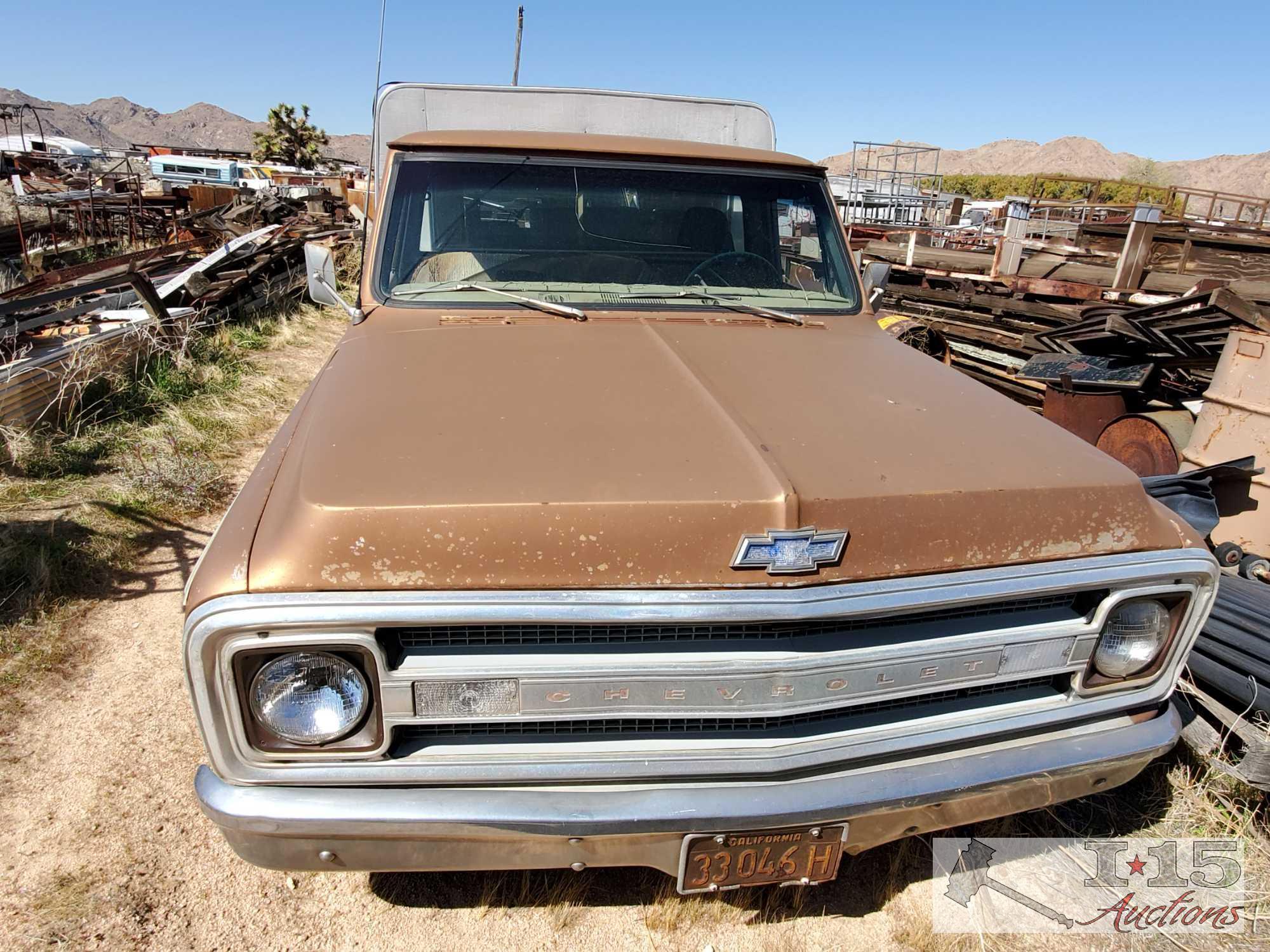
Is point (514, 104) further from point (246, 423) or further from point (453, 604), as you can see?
point (453, 604)

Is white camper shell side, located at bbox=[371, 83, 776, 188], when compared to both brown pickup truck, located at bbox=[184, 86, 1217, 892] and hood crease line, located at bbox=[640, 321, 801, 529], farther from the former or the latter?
brown pickup truck, located at bbox=[184, 86, 1217, 892]

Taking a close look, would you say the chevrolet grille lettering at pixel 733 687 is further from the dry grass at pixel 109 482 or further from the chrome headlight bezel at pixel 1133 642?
the dry grass at pixel 109 482

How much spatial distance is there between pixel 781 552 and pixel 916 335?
4317 millimetres

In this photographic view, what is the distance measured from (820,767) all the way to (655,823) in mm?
409

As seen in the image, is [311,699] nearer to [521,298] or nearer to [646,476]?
[646,476]

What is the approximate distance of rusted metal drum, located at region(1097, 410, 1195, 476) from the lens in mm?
4691

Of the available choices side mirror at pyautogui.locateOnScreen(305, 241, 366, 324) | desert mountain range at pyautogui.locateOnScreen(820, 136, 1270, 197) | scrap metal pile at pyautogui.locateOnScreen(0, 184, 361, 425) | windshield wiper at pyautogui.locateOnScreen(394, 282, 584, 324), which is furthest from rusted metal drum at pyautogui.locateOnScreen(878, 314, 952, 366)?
desert mountain range at pyautogui.locateOnScreen(820, 136, 1270, 197)

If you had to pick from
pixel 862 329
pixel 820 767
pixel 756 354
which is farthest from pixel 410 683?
pixel 862 329

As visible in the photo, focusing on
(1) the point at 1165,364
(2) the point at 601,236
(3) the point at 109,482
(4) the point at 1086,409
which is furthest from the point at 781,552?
(1) the point at 1165,364

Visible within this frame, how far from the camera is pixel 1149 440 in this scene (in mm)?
4836

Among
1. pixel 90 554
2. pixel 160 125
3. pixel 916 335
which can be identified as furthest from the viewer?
pixel 160 125

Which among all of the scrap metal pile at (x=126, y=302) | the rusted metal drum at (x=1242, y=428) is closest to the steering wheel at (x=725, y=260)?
the rusted metal drum at (x=1242, y=428)

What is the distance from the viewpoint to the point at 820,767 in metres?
1.84

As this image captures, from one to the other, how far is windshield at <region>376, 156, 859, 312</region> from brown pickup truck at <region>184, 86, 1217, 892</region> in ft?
2.64
